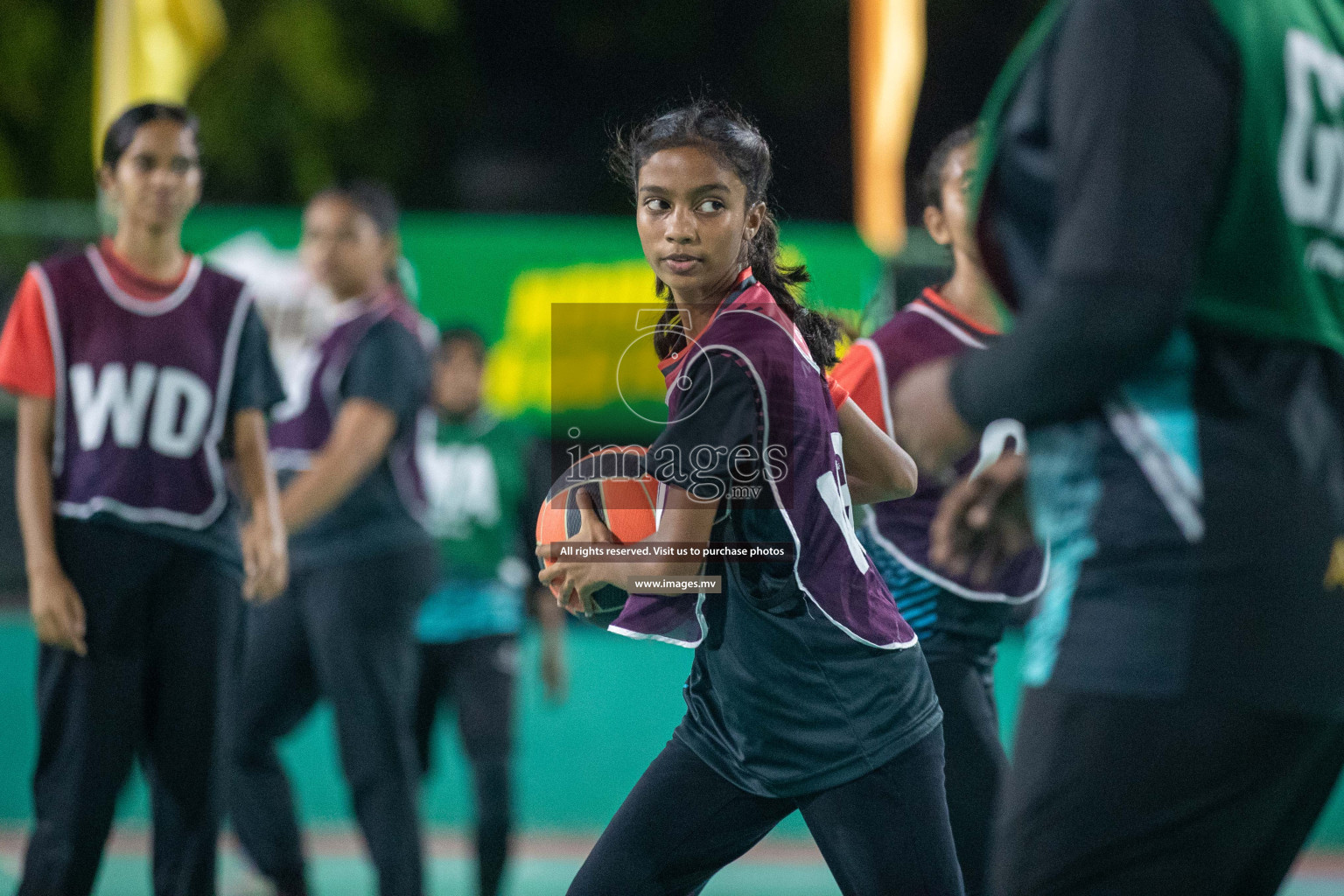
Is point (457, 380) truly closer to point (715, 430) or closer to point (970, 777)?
point (970, 777)

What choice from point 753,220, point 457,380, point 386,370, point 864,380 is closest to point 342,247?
point 386,370

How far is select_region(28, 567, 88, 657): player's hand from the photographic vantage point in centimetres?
298

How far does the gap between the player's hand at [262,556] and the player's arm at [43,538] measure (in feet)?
1.45

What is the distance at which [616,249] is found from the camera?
22.3 ft

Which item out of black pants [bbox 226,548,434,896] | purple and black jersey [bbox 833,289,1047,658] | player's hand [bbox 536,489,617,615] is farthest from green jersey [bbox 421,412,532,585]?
player's hand [bbox 536,489,617,615]

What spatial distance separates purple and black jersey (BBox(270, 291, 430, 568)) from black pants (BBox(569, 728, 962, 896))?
8.11 feet

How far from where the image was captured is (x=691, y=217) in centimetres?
190

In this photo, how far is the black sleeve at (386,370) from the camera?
442 cm

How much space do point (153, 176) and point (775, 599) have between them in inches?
79.6

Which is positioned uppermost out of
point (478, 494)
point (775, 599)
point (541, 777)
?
point (775, 599)

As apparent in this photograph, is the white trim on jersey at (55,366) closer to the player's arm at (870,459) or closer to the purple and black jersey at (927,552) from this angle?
the purple and black jersey at (927,552)

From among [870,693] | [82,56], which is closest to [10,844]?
[870,693]

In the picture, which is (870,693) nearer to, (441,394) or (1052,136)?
(1052,136)

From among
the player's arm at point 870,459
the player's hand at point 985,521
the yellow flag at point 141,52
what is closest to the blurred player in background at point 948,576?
the player's arm at point 870,459
